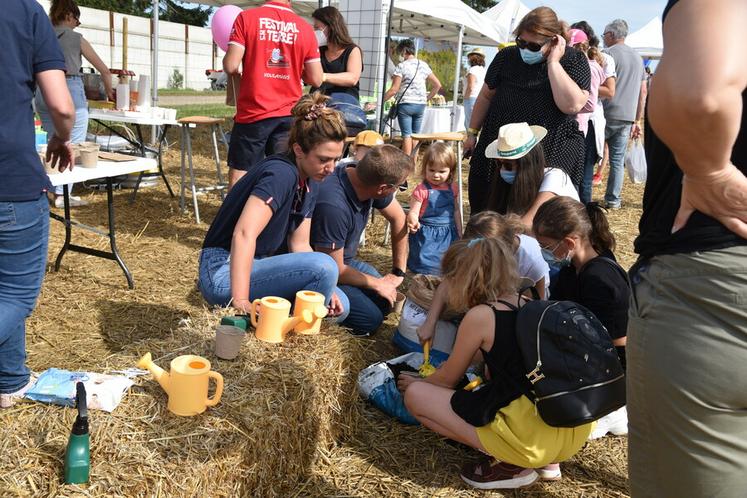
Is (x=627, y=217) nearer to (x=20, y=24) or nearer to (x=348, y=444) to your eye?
(x=348, y=444)

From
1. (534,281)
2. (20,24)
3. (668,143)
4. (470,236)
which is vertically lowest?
(534,281)

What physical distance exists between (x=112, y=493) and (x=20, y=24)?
151 centimetres

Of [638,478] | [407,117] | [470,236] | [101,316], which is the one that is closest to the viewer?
[638,478]

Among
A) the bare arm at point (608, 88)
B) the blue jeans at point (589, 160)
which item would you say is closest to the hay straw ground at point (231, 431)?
the blue jeans at point (589, 160)

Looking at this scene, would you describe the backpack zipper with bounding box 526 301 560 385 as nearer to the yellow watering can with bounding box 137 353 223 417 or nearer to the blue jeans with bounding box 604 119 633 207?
the yellow watering can with bounding box 137 353 223 417

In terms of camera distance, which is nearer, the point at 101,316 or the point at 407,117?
the point at 101,316

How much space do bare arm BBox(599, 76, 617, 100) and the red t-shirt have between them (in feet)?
10.8

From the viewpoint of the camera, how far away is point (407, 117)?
9.83m

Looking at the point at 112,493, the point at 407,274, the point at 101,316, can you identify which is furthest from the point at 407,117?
the point at 112,493

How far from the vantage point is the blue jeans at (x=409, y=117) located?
9.73 metres

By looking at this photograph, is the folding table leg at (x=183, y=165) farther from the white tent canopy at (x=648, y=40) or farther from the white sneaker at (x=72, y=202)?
the white tent canopy at (x=648, y=40)

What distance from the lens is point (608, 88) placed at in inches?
263

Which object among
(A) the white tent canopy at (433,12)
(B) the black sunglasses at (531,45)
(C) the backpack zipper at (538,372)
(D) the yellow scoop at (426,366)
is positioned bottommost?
(D) the yellow scoop at (426,366)

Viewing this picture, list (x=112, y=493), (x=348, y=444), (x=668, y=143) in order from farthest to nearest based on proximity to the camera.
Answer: (x=348, y=444)
(x=112, y=493)
(x=668, y=143)
